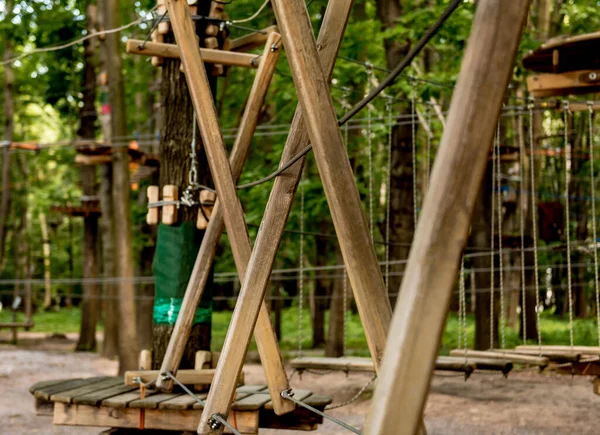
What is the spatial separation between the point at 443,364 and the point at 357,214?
4343 millimetres

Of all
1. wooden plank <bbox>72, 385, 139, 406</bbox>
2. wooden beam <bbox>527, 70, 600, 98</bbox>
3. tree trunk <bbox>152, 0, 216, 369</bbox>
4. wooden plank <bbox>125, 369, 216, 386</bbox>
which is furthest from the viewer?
wooden beam <bbox>527, 70, 600, 98</bbox>

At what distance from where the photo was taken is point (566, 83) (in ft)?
19.6

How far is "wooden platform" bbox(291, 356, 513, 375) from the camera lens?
668 cm

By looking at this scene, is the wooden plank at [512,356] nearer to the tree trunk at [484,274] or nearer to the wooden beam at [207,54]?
the wooden beam at [207,54]

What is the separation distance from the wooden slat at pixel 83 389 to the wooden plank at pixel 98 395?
0.05 meters

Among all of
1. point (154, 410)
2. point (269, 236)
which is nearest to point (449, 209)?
point (269, 236)

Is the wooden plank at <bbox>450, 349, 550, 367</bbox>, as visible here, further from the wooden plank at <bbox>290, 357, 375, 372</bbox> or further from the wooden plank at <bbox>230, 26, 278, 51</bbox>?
the wooden plank at <bbox>230, 26, 278, 51</bbox>

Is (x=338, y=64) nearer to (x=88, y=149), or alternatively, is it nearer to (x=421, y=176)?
(x=88, y=149)

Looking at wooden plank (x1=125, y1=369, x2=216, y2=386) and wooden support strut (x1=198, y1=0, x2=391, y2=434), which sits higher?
wooden support strut (x1=198, y1=0, x2=391, y2=434)

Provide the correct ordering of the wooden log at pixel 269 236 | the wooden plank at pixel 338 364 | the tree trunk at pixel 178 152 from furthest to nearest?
1. the wooden plank at pixel 338 364
2. the tree trunk at pixel 178 152
3. the wooden log at pixel 269 236

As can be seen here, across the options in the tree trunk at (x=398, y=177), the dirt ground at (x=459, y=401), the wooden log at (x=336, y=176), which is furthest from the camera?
the tree trunk at (x=398, y=177)

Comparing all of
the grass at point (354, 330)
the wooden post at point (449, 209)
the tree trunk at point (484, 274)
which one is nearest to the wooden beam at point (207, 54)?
the wooden post at point (449, 209)

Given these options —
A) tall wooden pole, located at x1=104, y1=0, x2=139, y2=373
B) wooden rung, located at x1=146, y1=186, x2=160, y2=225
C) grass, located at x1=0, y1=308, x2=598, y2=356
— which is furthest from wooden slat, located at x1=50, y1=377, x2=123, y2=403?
grass, located at x1=0, y1=308, x2=598, y2=356

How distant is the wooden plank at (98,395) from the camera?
190 inches
